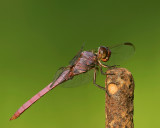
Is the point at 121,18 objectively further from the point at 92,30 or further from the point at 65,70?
the point at 65,70

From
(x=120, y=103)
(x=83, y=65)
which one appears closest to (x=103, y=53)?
(x=83, y=65)

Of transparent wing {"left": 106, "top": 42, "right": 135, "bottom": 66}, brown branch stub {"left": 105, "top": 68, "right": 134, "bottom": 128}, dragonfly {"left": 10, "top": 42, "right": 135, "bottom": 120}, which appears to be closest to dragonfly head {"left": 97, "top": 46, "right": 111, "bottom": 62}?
dragonfly {"left": 10, "top": 42, "right": 135, "bottom": 120}

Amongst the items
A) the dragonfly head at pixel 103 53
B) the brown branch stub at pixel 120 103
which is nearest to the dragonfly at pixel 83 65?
the dragonfly head at pixel 103 53

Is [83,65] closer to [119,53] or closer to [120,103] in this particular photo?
[119,53]

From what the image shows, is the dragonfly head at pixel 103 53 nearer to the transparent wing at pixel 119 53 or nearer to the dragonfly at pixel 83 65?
the dragonfly at pixel 83 65

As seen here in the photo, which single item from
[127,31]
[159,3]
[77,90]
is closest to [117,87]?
[77,90]

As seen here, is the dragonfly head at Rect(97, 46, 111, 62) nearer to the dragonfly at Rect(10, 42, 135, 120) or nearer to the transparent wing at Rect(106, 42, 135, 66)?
the dragonfly at Rect(10, 42, 135, 120)
